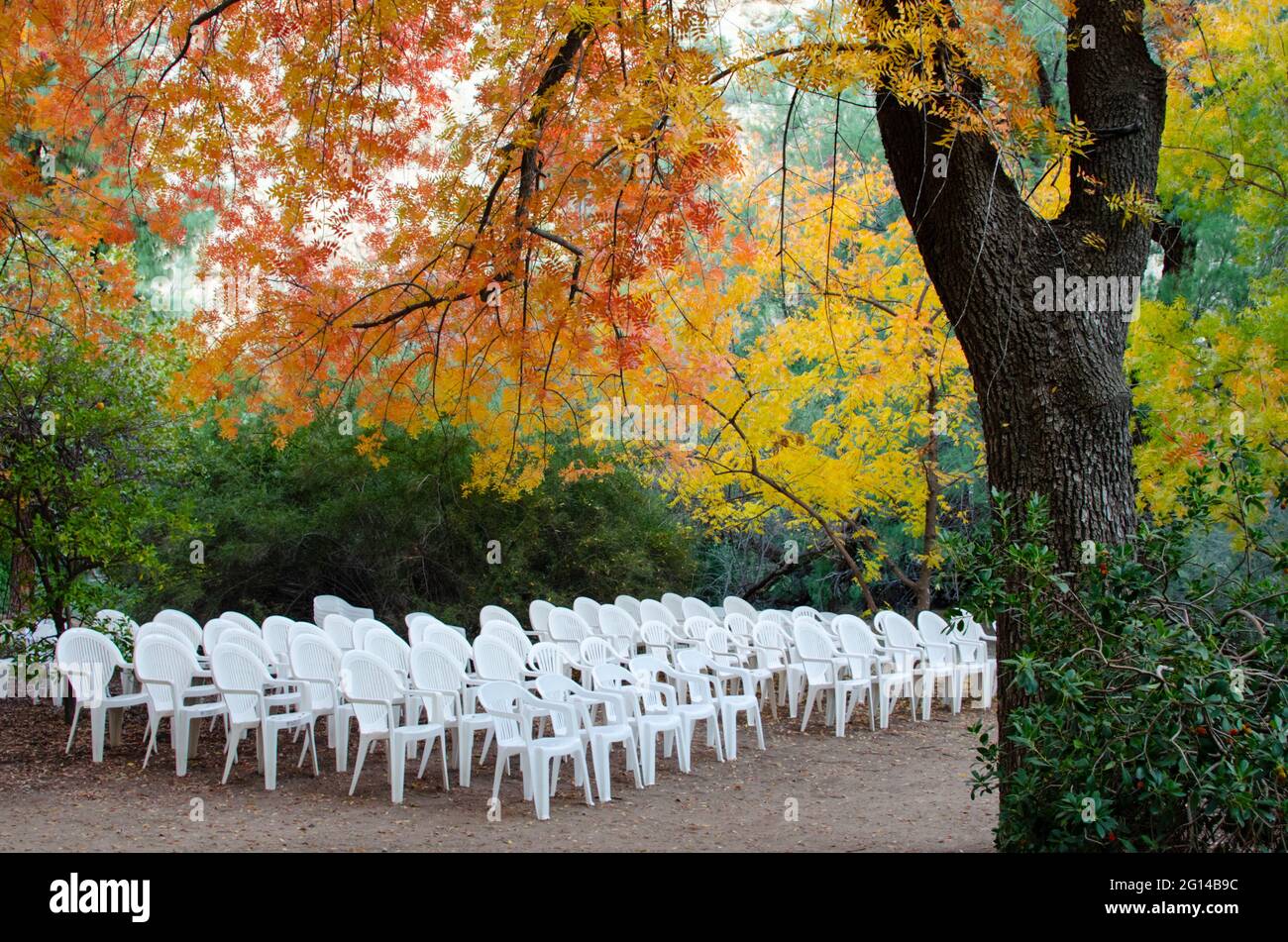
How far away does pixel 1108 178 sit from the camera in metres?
5.31

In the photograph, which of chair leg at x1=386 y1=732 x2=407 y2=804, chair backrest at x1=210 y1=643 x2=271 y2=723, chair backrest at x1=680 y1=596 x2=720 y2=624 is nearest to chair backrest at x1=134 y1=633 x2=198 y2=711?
chair backrest at x1=210 y1=643 x2=271 y2=723

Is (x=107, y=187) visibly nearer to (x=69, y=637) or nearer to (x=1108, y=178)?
(x=69, y=637)

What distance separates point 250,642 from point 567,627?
3.52 m

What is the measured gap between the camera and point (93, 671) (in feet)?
29.5

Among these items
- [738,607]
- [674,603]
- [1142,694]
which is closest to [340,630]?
[674,603]

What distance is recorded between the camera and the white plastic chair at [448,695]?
793cm

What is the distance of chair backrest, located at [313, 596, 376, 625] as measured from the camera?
13.4 meters

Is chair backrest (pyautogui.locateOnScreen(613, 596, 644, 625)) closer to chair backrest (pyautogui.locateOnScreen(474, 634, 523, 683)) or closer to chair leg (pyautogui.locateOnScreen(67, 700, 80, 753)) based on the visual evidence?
chair backrest (pyautogui.locateOnScreen(474, 634, 523, 683))

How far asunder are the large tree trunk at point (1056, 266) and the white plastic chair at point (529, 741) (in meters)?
3.25

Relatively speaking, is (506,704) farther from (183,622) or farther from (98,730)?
(183,622)

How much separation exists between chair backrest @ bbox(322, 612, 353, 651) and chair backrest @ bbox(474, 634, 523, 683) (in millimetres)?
1879

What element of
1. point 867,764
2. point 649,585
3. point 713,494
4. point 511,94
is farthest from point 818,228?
point 511,94

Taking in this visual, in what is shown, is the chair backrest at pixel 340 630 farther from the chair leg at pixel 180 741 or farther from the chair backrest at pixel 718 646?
the chair backrest at pixel 718 646

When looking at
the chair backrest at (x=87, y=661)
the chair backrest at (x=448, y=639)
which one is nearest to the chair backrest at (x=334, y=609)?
the chair backrest at (x=448, y=639)
